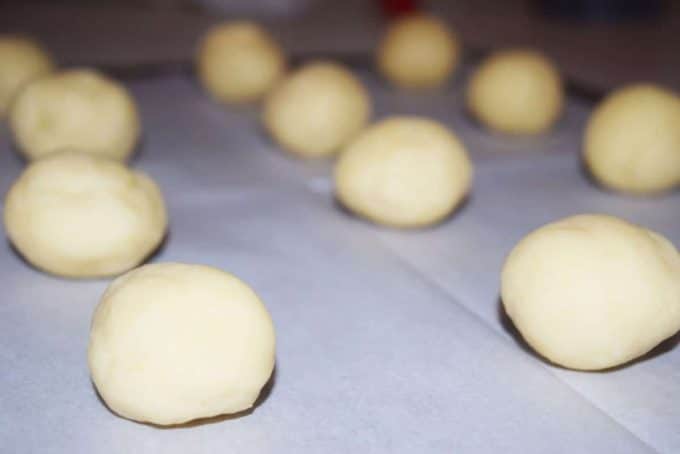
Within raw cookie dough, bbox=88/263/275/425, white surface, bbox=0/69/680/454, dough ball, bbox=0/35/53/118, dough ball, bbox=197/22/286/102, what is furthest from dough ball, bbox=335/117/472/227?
dough ball, bbox=0/35/53/118

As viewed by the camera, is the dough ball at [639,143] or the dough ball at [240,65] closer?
the dough ball at [639,143]

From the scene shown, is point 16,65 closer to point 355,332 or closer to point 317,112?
point 317,112

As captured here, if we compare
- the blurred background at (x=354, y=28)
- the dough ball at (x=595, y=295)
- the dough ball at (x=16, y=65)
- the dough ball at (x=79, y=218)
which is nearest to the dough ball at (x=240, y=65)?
the blurred background at (x=354, y=28)

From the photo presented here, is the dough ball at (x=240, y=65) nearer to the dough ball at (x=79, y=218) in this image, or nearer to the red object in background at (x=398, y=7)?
the dough ball at (x=79, y=218)

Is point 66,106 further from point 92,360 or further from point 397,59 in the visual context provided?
point 397,59

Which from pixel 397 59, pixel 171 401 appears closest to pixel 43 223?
pixel 171 401

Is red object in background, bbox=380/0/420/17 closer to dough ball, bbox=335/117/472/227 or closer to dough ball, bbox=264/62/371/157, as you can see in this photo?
dough ball, bbox=264/62/371/157
